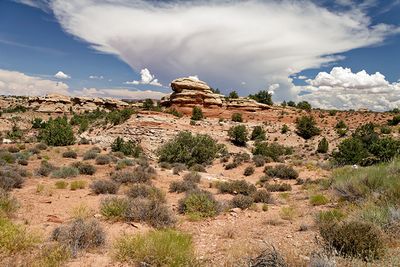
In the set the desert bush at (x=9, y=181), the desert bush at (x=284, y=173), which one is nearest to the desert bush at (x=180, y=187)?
the desert bush at (x=9, y=181)

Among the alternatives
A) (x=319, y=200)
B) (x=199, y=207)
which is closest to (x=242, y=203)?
(x=199, y=207)

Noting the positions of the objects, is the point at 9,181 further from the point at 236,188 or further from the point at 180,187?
the point at 236,188

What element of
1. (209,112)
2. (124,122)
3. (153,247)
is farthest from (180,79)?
(153,247)

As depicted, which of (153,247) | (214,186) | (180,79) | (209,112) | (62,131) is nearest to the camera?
(153,247)

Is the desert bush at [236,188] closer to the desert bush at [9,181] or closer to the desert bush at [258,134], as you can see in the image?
the desert bush at [9,181]

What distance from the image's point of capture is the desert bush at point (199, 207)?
8782 mm

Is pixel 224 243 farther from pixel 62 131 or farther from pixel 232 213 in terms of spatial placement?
pixel 62 131

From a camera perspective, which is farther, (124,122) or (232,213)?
(124,122)

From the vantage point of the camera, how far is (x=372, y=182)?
8719 mm

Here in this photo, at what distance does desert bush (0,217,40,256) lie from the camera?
16.8ft

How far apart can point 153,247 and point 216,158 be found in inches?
977

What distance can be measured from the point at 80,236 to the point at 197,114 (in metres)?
38.0

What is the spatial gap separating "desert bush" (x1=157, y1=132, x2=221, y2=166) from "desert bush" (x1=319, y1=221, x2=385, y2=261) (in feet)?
65.4

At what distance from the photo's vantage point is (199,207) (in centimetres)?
904
